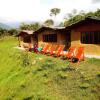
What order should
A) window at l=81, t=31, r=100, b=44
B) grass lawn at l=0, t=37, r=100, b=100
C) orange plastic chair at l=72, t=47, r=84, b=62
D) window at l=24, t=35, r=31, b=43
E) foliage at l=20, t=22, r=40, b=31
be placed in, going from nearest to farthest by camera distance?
grass lawn at l=0, t=37, r=100, b=100 < orange plastic chair at l=72, t=47, r=84, b=62 < window at l=81, t=31, r=100, b=44 < window at l=24, t=35, r=31, b=43 < foliage at l=20, t=22, r=40, b=31

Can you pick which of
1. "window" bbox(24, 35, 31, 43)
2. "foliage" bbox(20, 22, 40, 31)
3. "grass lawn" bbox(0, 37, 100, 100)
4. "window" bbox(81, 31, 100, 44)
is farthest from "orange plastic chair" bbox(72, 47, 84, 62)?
"foliage" bbox(20, 22, 40, 31)

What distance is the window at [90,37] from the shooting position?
76.9 feet

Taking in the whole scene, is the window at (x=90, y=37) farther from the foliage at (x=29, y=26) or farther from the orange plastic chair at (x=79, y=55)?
the foliage at (x=29, y=26)

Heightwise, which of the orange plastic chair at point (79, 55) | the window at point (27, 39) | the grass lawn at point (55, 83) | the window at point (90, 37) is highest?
the window at point (90, 37)

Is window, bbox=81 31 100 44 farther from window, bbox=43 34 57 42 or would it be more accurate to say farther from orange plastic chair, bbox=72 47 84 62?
window, bbox=43 34 57 42

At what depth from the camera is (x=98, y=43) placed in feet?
76.6

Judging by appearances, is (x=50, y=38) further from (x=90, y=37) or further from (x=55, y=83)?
(x=55, y=83)

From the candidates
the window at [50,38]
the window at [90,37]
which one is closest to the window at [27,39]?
the window at [50,38]

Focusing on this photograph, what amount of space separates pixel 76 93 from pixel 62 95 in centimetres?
83

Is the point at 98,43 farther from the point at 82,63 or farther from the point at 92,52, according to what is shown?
the point at 82,63

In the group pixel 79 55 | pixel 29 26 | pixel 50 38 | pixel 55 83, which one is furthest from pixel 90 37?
pixel 29 26

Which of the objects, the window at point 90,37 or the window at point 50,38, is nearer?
the window at point 90,37

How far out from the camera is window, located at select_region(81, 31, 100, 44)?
23.4 m

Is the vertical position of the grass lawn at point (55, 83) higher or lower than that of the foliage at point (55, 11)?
lower
